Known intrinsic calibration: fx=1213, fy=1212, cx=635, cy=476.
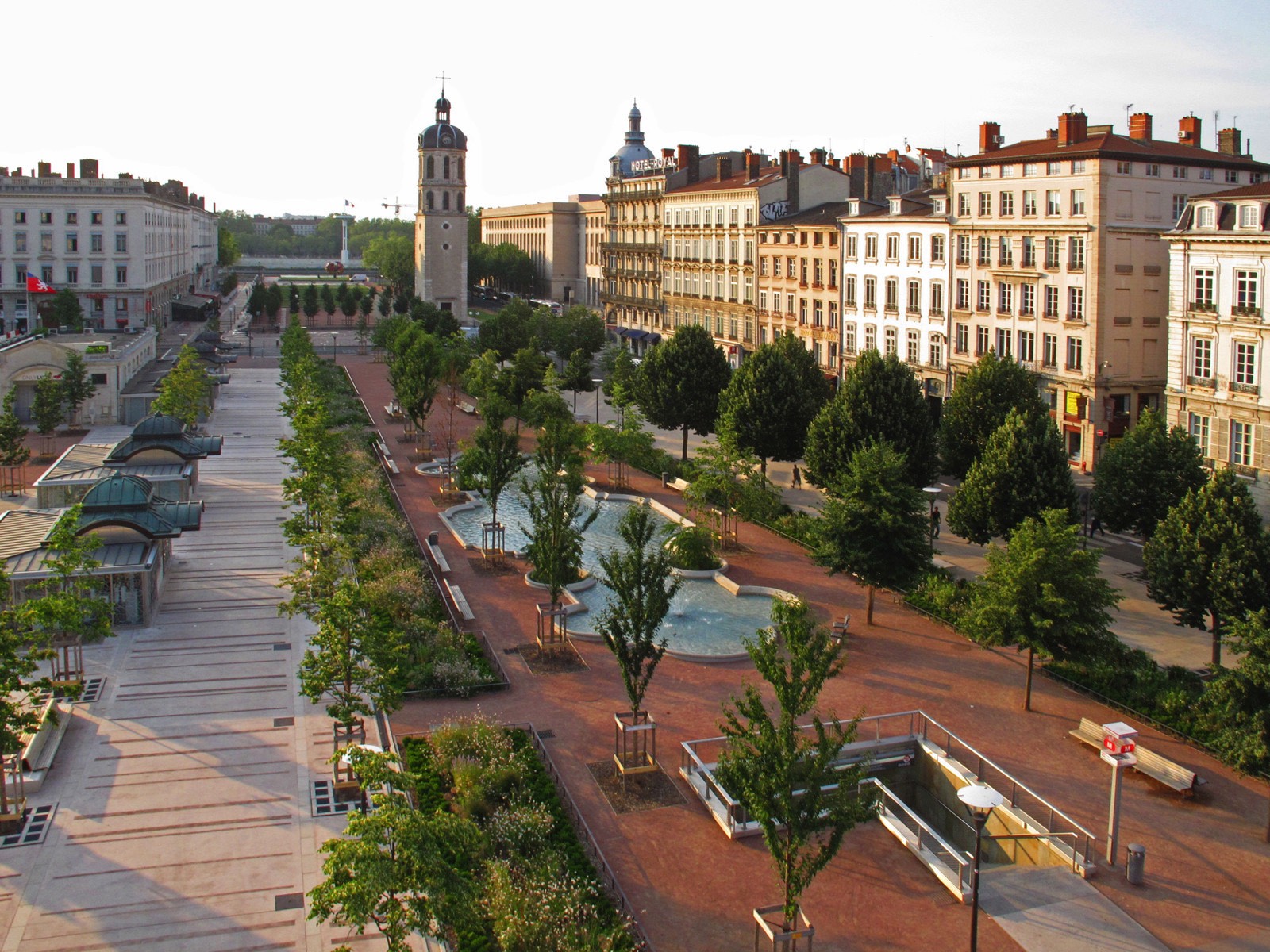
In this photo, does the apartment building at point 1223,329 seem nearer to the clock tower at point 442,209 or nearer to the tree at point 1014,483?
the tree at point 1014,483

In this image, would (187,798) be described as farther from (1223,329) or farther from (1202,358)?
(1202,358)

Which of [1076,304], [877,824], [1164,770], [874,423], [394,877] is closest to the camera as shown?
[394,877]

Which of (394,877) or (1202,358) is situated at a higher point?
(1202,358)

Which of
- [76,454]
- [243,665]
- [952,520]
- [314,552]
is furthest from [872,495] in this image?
[76,454]

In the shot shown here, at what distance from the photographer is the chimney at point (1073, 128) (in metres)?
55.3

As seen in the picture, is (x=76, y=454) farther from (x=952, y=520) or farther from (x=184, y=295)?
(x=184, y=295)

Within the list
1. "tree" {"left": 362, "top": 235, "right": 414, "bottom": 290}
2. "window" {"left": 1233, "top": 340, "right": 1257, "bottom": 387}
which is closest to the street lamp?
"window" {"left": 1233, "top": 340, "right": 1257, "bottom": 387}

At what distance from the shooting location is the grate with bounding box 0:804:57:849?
2183 centimetres

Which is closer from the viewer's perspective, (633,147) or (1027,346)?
(1027,346)

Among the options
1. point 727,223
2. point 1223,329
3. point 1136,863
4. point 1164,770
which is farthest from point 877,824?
point 727,223

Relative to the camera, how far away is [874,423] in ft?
151

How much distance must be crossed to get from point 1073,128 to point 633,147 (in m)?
71.5

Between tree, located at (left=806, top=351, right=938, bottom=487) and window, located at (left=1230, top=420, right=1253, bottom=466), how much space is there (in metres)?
10.9

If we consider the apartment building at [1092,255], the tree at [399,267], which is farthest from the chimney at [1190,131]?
the tree at [399,267]
